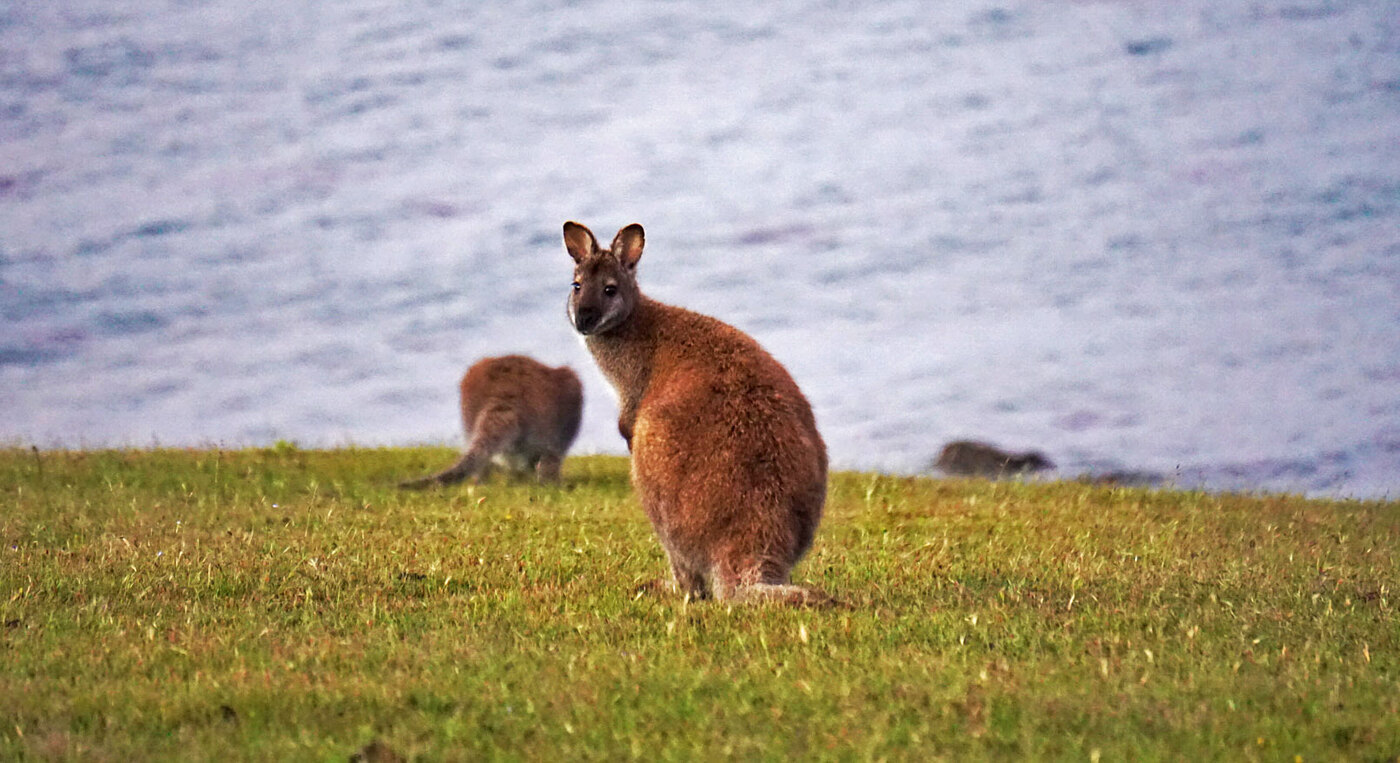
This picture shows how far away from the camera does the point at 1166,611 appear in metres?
8.06

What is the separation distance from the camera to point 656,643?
23.0 ft

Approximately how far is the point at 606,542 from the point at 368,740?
18.7ft

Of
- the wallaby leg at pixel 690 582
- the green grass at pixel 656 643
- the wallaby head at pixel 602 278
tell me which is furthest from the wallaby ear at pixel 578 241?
the wallaby leg at pixel 690 582

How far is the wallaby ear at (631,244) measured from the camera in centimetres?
954

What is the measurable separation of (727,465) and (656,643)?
4.17 feet

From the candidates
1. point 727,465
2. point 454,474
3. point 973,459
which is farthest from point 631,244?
→ point 973,459

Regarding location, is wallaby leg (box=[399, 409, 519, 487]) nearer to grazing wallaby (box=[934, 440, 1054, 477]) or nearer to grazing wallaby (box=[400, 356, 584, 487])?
grazing wallaby (box=[400, 356, 584, 487])

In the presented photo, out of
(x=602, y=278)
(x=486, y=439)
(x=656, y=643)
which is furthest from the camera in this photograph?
(x=486, y=439)

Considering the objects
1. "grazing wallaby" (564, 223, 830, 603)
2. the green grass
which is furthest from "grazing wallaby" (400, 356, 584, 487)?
"grazing wallaby" (564, 223, 830, 603)

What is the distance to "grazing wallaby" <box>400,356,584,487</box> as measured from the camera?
669 inches

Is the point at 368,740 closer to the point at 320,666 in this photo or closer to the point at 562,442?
the point at 320,666

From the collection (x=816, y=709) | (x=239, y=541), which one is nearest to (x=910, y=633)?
(x=816, y=709)

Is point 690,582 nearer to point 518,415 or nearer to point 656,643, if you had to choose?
point 656,643

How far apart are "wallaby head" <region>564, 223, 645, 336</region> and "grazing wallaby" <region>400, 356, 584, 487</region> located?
24.0 ft
